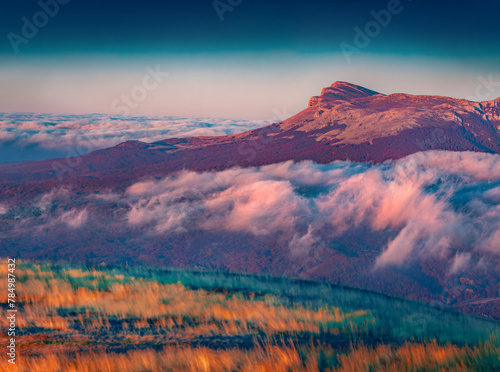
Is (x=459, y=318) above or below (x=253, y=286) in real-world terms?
below

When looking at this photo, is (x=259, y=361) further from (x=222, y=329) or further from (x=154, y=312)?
(x=154, y=312)

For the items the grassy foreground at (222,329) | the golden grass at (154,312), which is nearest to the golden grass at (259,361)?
the grassy foreground at (222,329)

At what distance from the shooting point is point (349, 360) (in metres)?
6.40

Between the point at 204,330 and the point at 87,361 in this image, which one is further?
the point at 204,330

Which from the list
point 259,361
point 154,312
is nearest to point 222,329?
point 154,312

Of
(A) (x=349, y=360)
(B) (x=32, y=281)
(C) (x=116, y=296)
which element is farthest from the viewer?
(B) (x=32, y=281)

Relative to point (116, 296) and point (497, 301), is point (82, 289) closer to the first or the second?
point (116, 296)

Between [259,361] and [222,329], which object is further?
[222,329]

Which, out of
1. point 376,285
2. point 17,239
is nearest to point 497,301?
point 376,285

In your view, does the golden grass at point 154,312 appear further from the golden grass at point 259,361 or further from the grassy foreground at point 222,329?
the golden grass at point 259,361

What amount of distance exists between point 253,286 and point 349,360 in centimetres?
892

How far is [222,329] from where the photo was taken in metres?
8.70

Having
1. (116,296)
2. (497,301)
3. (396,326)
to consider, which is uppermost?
(116,296)

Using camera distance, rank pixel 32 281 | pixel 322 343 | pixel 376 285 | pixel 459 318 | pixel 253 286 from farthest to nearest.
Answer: pixel 376 285
pixel 253 286
pixel 459 318
pixel 32 281
pixel 322 343
